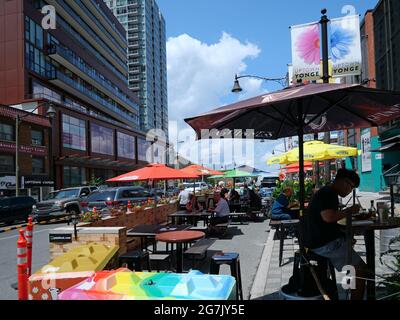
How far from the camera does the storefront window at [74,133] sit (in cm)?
4344

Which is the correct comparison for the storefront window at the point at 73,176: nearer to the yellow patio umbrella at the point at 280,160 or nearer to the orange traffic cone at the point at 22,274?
the yellow patio umbrella at the point at 280,160

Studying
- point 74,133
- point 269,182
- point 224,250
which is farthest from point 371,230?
point 74,133

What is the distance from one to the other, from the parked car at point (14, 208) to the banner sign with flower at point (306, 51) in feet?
52.6

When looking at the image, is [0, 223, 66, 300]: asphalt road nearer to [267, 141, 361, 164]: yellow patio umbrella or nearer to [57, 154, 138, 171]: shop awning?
[267, 141, 361, 164]: yellow patio umbrella

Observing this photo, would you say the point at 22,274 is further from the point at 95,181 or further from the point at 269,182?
the point at 95,181

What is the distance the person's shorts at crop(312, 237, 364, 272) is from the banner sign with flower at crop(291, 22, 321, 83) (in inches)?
318

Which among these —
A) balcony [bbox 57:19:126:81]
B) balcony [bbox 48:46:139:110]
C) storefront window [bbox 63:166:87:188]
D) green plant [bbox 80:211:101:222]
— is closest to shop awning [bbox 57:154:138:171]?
storefront window [bbox 63:166:87:188]

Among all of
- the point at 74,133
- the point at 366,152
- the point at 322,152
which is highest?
the point at 74,133

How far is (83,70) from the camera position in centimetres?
5669

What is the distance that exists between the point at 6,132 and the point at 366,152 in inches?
1210

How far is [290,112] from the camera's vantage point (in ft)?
17.3

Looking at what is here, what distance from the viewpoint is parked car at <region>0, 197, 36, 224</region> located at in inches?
769
